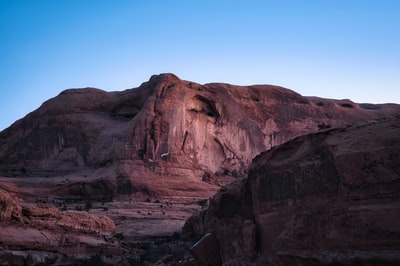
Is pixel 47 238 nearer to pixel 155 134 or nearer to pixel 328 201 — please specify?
pixel 328 201

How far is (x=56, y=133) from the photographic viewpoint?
49.8m

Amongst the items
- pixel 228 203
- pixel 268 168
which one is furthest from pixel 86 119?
pixel 268 168

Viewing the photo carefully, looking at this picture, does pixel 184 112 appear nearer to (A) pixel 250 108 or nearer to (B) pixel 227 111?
(B) pixel 227 111

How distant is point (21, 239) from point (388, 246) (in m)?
11.4

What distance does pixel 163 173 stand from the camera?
42719mm

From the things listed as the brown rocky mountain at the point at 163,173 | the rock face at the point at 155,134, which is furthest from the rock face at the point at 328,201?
the rock face at the point at 155,134

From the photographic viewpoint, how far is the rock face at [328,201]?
11672 millimetres

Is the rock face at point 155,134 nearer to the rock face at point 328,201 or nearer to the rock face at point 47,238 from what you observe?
the rock face at point 47,238

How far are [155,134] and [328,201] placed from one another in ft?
109

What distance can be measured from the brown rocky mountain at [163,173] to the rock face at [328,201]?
5 cm

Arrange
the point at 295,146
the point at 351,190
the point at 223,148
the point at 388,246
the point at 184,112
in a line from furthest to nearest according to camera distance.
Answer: the point at 223,148
the point at 184,112
the point at 295,146
the point at 351,190
the point at 388,246

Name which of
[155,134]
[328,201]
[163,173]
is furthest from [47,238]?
[155,134]

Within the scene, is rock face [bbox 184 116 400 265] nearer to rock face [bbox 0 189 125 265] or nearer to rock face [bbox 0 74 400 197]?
rock face [bbox 0 189 125 265]

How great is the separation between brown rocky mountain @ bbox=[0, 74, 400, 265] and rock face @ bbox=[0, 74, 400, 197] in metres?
0.11
